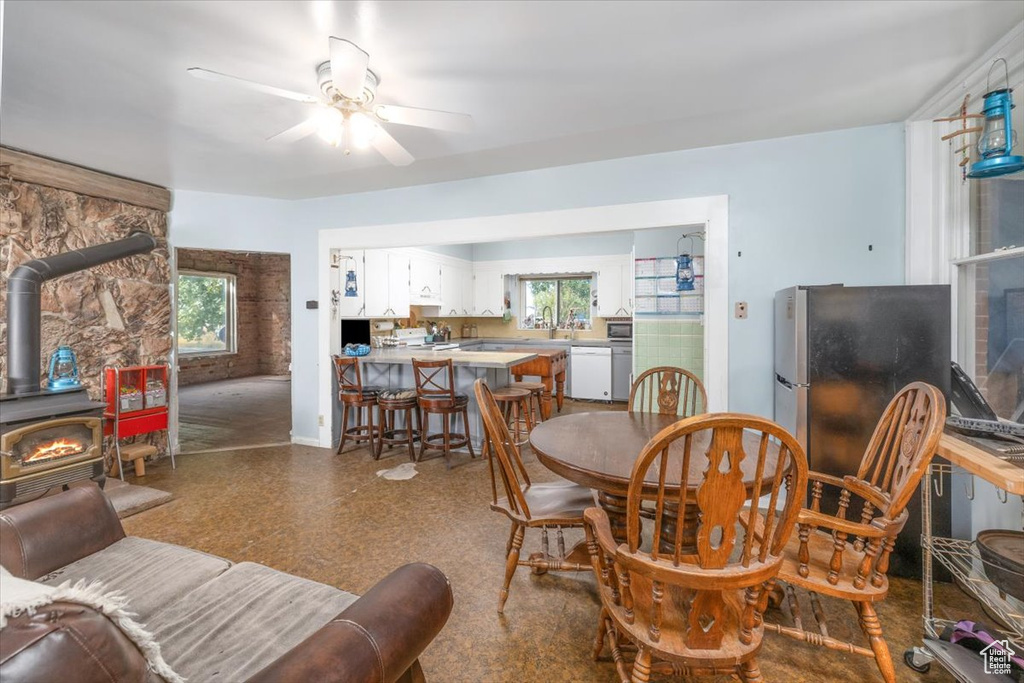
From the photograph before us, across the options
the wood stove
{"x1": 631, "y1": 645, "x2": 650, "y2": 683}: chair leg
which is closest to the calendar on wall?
{"x1": 631, "y1": 645, "x2": 650, "y2": 683}: chair leg

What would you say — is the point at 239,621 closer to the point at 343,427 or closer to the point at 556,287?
the point at 343,427

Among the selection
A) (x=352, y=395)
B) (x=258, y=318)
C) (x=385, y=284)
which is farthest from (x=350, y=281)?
(x=258, y=318)

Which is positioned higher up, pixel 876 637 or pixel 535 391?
pixel 535 391

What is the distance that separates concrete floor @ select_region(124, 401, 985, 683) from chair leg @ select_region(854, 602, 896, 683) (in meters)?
0.19

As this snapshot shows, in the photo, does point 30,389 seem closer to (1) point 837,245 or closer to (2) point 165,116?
(2) point 165,116

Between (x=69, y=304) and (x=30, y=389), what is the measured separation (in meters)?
0.96

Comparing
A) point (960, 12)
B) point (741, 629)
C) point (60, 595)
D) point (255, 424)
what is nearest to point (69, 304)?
point (255, 424)

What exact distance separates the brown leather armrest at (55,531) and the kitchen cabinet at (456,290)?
16.7 feet

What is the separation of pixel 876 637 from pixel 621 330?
530cm

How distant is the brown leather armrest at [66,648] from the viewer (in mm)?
583

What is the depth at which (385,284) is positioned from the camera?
17.3 ft

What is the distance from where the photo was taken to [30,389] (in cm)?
281

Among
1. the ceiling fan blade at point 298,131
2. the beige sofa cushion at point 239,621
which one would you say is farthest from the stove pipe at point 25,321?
the beige sofa cushion at point 239,621

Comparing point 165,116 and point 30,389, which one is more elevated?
point 165,116
